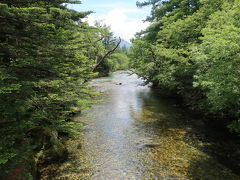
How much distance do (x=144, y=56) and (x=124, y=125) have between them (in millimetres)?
11069

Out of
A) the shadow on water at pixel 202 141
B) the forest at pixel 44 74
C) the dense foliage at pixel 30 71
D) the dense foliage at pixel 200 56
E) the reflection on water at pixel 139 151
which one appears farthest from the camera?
the dense foliage at pixel 200 56

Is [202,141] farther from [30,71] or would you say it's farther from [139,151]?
[30,71]

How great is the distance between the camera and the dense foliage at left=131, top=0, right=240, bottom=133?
301 inches

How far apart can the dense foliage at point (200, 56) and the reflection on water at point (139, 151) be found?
2443mm

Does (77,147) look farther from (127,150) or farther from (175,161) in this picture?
(175,161)

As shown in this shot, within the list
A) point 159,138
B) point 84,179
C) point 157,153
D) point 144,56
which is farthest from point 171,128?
point 144,56

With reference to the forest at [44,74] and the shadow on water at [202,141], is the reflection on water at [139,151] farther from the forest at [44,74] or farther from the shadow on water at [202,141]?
the forest at [44,74]

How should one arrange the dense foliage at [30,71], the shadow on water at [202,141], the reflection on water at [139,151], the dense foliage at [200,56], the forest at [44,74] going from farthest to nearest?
the dense foliage at [200,56] → the shadow on water at [202,141] → the reflection on water at [139,151] → the forest at [44,74] → the dense foliage at [30,71]

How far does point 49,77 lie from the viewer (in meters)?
6.50

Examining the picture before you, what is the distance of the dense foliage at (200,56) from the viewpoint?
764 centimetres

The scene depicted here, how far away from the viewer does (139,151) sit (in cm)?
898

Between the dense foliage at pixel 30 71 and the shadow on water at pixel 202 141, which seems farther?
the shadow on water at pixel 202 141

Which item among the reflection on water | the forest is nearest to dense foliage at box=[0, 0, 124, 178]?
the forest

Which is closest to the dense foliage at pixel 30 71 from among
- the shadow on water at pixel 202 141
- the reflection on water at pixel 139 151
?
the reflection on water at pixel 139 151
